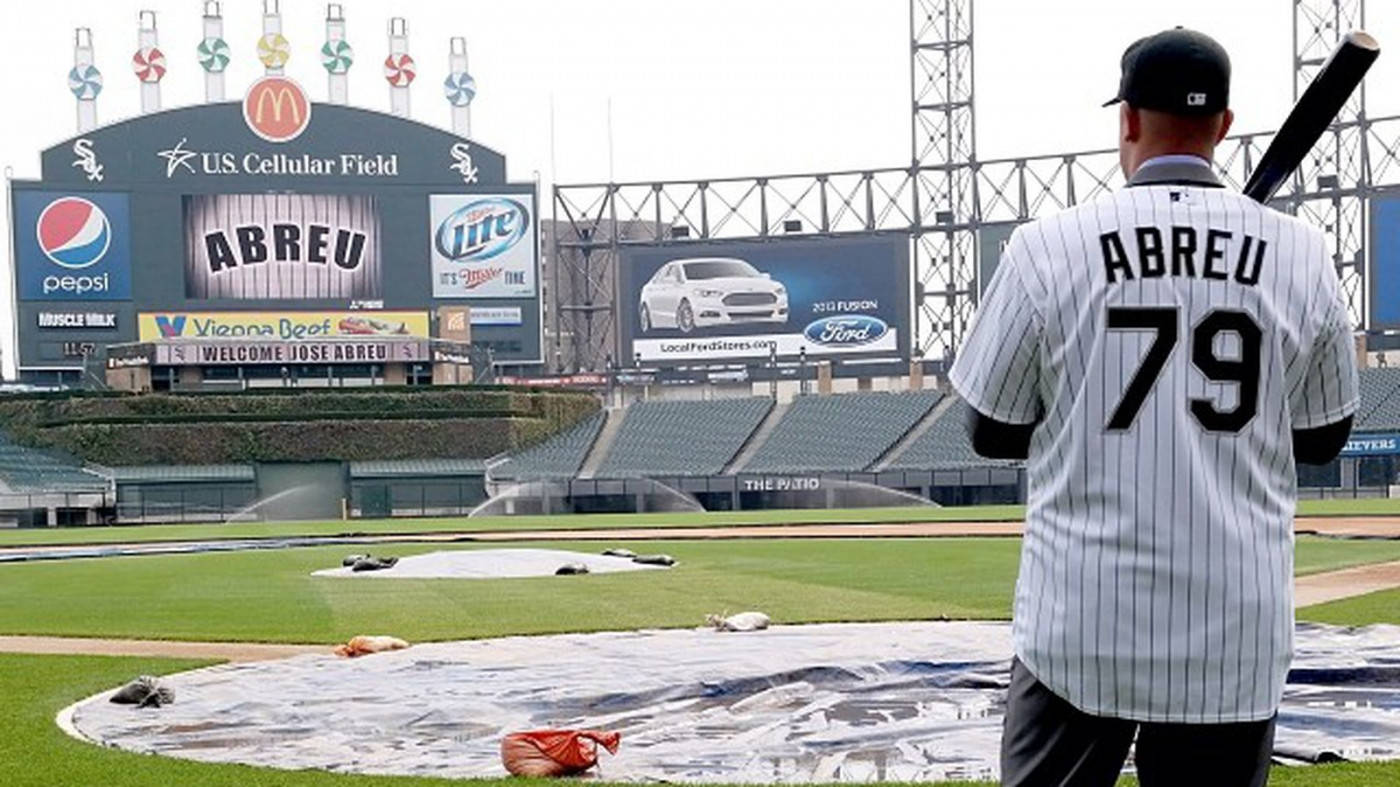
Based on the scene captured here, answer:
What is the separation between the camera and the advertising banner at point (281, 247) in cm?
7056

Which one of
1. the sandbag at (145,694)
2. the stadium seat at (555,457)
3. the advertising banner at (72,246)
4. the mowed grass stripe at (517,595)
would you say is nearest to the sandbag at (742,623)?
the mowed grass stripe at (517,595)

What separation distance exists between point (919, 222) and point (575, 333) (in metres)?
17.0

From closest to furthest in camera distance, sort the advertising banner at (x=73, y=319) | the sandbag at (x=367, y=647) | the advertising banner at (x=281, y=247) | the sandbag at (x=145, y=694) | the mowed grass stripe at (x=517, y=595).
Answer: the sandbag at (x=145, y=694) < the sandbag at (x=367, y=647) < the mowed grass stripe at (x=517, y=595) < the advertising banner at (x=73, y=319) < the advertising banner at (x=281, y=247)

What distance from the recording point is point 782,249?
7300 centimetres

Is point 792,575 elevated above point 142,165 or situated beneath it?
situated beneath

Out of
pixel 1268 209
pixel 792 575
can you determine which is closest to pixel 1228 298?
pixel 1268 209

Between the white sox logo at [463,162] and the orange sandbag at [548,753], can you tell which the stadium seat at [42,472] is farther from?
the orange sandbag at [548,753]

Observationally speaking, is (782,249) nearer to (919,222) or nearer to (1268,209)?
(919,222)

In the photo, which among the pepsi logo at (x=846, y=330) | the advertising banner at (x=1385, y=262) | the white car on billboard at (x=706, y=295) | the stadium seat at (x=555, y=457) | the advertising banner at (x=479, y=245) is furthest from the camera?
the white car on billboard at (x=706, y=295)

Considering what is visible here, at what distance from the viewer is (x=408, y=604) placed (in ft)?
64.4

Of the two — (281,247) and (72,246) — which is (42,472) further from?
(281,247)

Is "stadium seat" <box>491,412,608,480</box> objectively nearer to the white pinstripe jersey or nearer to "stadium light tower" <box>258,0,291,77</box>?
"stadium light tower" <box>258,0,291,77</box>

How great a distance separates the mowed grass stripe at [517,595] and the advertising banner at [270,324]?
135 ft

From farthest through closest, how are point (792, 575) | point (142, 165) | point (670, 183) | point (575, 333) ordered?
point (575, 333)
point (670, 183)
point (142, 165)
point (792, 575)
